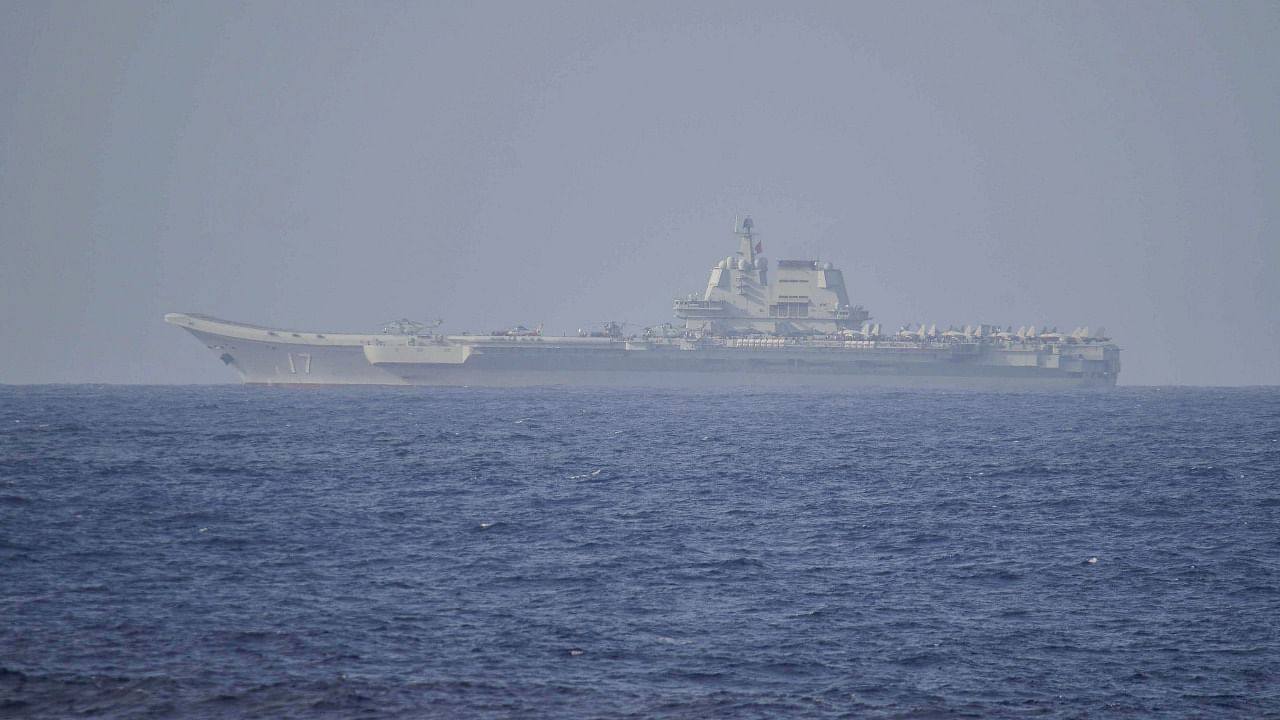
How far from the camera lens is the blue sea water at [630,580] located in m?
17.1

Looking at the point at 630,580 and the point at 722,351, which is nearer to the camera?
the point at 630,580

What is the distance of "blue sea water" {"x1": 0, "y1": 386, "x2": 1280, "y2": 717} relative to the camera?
17125 mm

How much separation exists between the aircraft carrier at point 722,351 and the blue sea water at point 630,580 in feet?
159

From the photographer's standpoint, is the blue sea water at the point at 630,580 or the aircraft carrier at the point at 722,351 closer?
the blue sea water at the point at 630,580

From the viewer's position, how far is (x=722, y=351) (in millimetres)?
99875

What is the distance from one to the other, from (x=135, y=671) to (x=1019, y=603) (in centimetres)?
1413

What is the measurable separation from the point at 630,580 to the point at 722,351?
7677cm

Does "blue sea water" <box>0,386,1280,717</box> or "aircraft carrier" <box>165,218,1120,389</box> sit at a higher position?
"aircraft carrier" <box>165,218,1120,389</box>

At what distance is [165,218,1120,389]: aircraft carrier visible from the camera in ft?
314

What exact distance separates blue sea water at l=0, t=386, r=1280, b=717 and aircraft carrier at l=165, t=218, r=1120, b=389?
48.5 meters

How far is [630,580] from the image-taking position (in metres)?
23.5

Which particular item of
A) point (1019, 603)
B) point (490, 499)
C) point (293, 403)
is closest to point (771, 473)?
point (490, 499)

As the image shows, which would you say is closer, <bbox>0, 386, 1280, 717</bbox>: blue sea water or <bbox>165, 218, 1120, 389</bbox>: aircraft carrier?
<bbox>0, 386, 1280, 717</bbox>: blue sea water

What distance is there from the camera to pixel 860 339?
4060 inches
